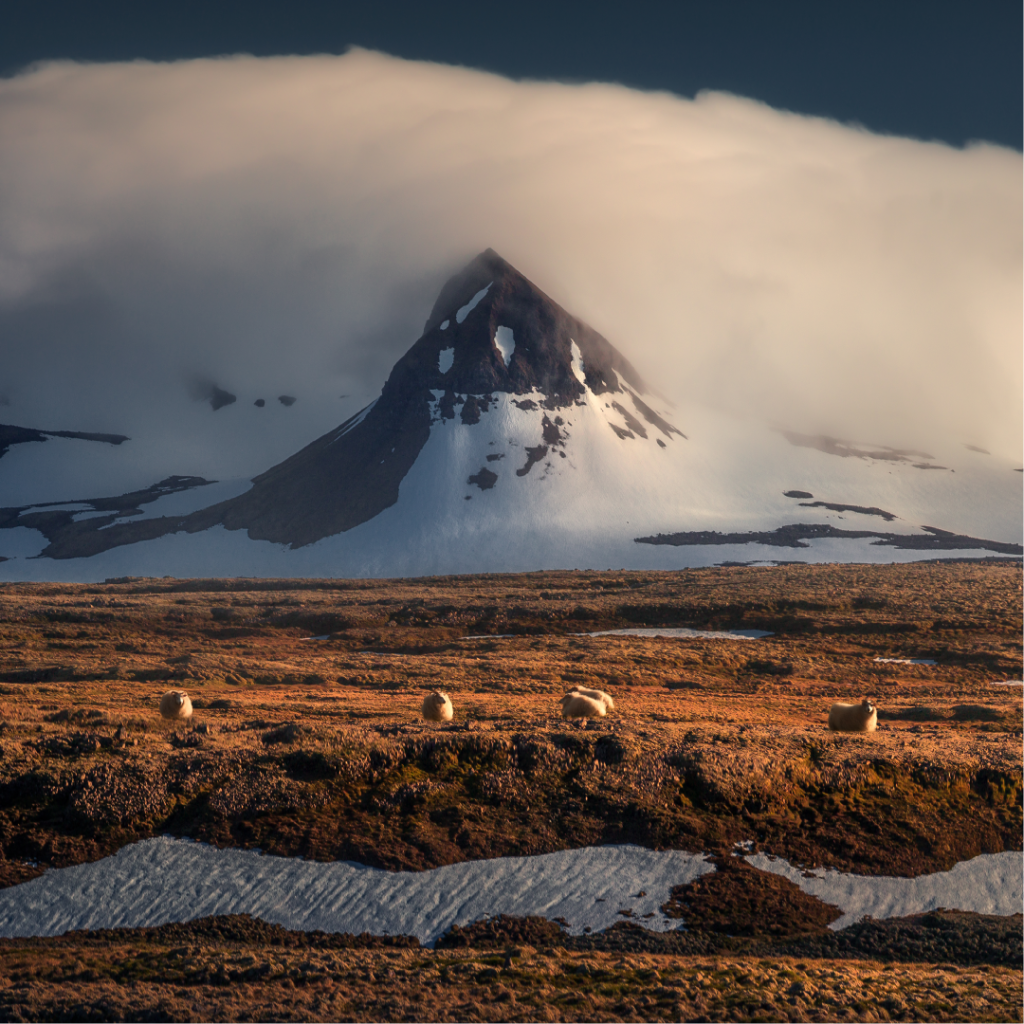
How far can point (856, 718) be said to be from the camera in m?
26.5

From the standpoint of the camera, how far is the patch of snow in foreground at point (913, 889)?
52.0 feet

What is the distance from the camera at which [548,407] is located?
17412cm

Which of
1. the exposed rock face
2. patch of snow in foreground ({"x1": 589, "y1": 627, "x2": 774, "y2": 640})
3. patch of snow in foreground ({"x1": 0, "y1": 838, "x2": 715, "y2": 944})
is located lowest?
patch of snow in foreground ({"x1": 589, "y1": 627, "x2": 774, "y2": 640})

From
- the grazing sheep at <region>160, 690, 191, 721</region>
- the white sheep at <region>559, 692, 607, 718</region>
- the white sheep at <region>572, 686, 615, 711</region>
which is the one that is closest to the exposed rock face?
the grazing sheep at <region>160, 690, 191, 721</region>

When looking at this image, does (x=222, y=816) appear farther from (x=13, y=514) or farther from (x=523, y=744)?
(x=13, y=514)

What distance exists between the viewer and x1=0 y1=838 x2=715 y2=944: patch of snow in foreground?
1492 centimetres

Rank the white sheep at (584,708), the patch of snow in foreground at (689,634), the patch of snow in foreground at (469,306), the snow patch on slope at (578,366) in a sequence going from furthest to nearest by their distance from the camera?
the patch of snow in foreground at (469,306) < the snow patch on slope at (578,366) < the patch of snow in foreground at (689,634) < the white sheep at (584,708)

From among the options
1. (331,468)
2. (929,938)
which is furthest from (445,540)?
(929,938)

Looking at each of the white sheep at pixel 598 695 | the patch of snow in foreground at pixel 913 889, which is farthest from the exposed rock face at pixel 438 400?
the patch of snow in foreground at pixel 913 889

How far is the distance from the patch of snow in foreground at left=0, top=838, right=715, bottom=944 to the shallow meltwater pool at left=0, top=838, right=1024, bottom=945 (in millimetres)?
20

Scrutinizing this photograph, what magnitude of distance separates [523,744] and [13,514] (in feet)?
636

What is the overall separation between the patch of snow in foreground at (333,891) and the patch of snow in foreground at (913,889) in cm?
192

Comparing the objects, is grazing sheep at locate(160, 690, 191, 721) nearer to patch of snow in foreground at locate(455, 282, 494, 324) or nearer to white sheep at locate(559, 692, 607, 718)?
white sheep at locate(559, 692, 607, 718)

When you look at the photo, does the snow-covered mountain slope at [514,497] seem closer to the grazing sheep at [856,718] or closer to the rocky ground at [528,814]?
the rocky ground at [528,814]
